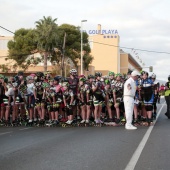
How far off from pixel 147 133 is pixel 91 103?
362 centimetres

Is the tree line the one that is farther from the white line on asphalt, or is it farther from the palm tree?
the white line on asphalt

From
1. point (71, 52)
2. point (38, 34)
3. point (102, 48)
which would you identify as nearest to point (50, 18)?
point (38, 34)

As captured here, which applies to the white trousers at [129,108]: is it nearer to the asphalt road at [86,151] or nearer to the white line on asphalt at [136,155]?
the asphalt road at [86,151]

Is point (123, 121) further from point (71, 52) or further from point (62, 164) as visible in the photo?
point (71, 52)

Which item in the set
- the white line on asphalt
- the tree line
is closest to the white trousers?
the white line on asphalt

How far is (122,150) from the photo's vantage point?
8.44 metres

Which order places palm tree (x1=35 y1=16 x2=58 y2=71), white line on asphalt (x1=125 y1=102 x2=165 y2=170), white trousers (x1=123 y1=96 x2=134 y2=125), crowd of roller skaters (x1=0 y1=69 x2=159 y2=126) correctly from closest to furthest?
white line on asphalt (x1=125 y1=102 x2=165 y2=170)
white trousers (x1=123 y1=96 x2=134 y2=125)
crowd of roller skaters (x1=0 y1=69 x2=159 y2=126)
palm tree (x1=35 y1=16 x2=58 y2=71)

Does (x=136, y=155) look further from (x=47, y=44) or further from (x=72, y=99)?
(x=47, y=44)

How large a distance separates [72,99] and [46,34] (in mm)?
40335

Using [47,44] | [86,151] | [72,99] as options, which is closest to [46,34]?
[47,44]

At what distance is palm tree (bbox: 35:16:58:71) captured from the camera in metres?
54.2

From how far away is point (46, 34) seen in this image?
53844 millimetres

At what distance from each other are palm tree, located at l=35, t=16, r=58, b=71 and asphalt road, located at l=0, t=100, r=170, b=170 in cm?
4357

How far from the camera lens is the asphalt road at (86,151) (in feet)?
22.5
